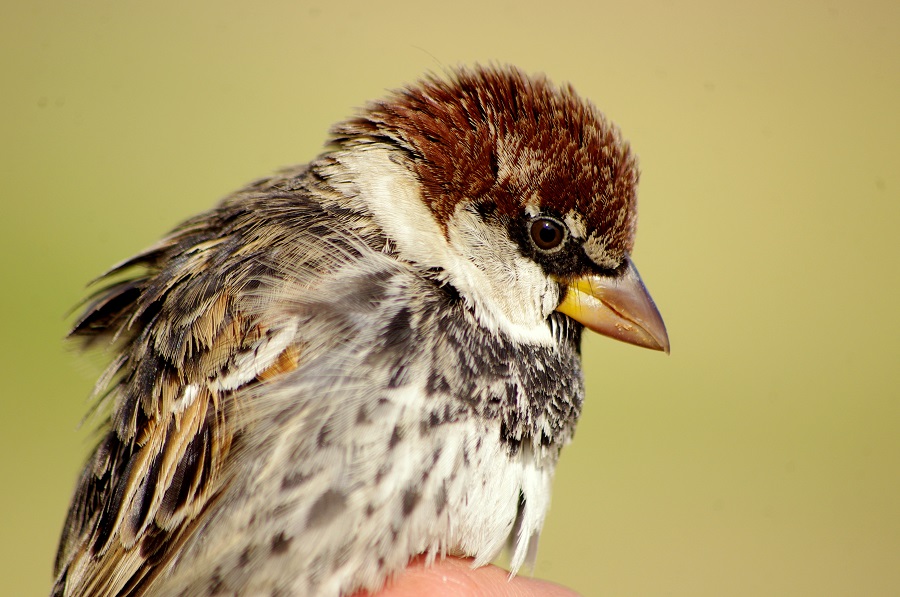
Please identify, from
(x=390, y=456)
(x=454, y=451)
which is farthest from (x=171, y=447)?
(x=454, y=451)

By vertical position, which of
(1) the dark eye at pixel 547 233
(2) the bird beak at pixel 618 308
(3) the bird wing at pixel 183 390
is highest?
(1) the dark eye at pixel 547 233

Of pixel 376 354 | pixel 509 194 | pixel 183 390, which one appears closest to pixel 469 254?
pixel 509 194

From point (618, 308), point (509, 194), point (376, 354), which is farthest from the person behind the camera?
point (618, 308)

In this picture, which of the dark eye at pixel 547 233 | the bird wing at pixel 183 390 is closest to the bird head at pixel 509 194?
the dark eye at pixel 547 233

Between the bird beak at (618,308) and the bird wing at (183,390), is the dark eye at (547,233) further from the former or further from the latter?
the bird wing at (183,390)

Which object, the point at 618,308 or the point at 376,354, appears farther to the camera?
the point at 618,308

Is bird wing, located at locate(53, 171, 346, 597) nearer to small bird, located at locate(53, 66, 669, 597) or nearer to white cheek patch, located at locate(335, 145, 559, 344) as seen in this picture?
small bird, located at locate(53, 66, 669, 597)

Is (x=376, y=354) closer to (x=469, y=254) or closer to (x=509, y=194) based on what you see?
(x=469, y=254)
